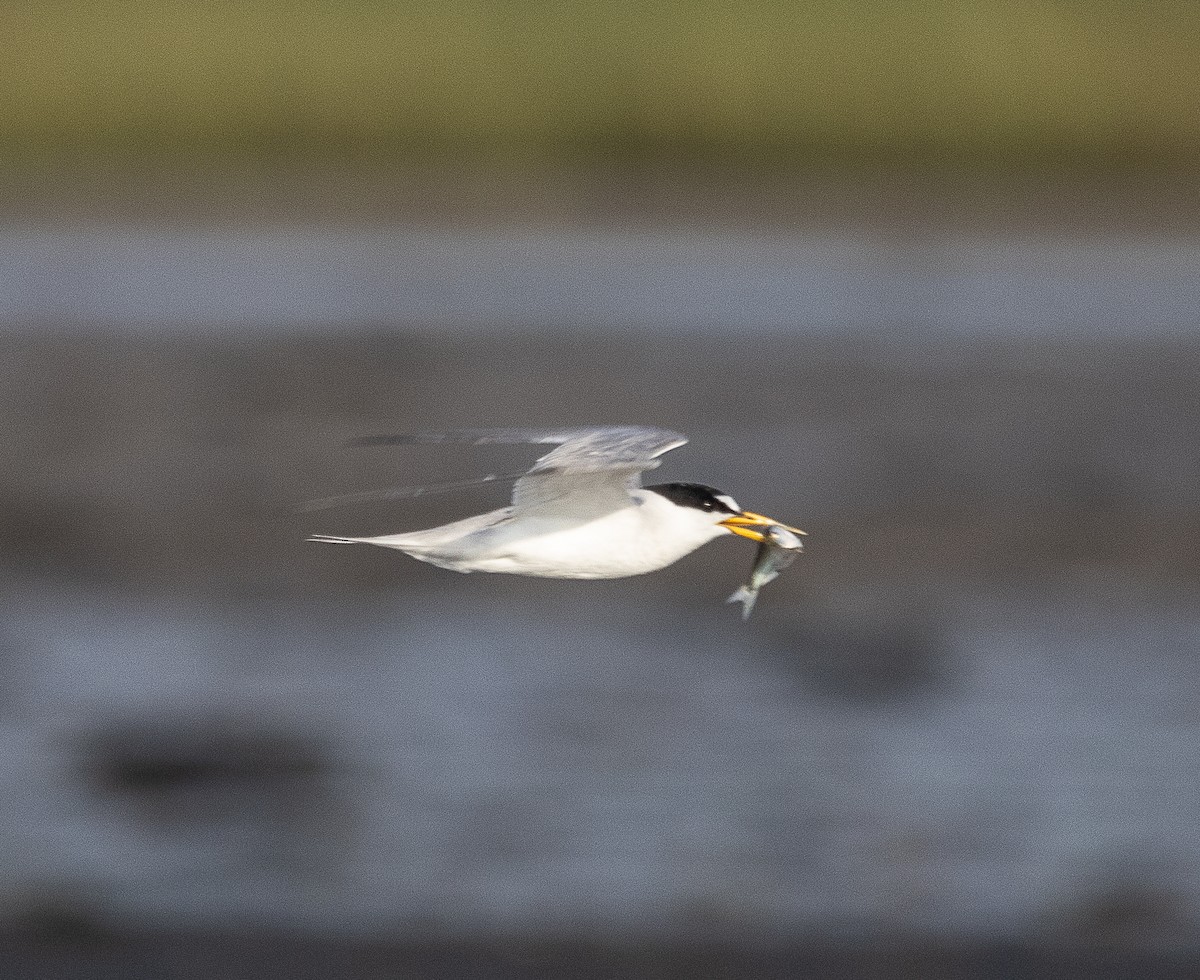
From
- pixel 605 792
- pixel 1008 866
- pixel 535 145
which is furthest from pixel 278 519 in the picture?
pixel 535 145

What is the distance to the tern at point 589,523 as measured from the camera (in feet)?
22.2

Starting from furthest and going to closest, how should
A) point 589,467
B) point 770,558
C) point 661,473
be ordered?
1. point 661,473
2. point 770,558
3. point 589,467

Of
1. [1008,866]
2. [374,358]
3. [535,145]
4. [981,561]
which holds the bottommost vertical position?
[1008,866]

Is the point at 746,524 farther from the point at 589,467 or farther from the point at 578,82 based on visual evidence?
the point at 578,82

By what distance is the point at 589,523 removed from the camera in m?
7.00

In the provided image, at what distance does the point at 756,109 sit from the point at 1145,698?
68.2 feet

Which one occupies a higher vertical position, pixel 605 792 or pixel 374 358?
pixel 374 358

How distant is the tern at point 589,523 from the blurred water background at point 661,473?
146 inches

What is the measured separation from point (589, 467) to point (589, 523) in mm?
383

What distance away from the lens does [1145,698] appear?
13.3 metres

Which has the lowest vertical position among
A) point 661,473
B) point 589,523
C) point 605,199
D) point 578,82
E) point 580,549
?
point 580,549

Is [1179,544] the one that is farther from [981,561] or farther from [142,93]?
[142,93]

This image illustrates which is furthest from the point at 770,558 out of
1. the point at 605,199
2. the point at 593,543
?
the point at 605,199

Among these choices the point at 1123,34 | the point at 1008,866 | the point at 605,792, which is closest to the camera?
the point at 1008,866
